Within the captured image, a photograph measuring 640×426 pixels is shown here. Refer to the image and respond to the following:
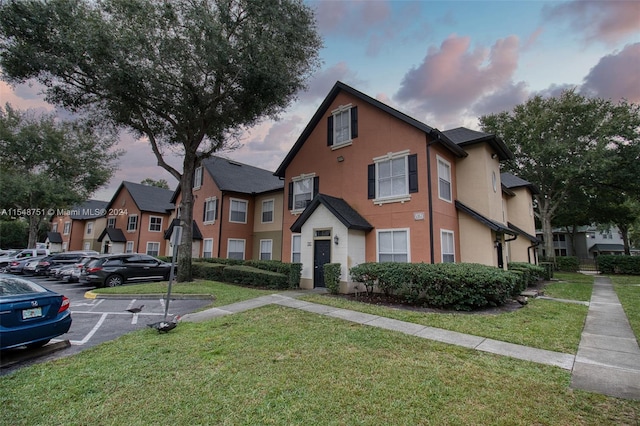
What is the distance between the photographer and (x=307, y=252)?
47.0 ft

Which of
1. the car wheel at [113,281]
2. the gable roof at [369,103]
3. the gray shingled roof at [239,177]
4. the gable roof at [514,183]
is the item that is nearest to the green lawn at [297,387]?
the gable roof at [369,103]

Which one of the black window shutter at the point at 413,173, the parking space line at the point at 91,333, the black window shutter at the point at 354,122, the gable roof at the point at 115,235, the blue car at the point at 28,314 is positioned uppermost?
the black window shutter at the point at 354,122

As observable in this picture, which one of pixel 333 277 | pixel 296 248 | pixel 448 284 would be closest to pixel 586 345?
pixel 448 284

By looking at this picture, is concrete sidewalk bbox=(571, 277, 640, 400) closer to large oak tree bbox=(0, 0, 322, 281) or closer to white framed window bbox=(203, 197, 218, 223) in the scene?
large oak tree bbox=(0, 0, 322, 281)

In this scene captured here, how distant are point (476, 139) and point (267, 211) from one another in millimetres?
14777

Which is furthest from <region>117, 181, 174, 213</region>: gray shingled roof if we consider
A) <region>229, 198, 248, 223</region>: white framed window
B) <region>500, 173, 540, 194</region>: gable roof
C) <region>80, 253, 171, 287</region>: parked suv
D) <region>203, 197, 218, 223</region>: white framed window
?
<region>500, 173, 540, 194</region>: gable roof

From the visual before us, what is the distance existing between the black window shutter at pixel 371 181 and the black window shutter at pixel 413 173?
1.74 meters

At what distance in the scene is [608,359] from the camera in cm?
524

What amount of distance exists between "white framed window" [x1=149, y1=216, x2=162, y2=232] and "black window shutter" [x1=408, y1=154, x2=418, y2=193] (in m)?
27.6

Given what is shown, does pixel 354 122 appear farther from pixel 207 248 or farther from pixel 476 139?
pixel 207 248

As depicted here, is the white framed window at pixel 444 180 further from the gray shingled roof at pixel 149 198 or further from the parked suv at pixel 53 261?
the gray shingled roof at pixel 149 198

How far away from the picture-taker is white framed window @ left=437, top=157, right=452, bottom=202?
1318 centimetres

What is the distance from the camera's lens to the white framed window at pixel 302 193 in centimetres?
1652

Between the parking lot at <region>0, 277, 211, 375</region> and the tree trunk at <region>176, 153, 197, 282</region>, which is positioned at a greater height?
the tree trunk at <region>176, 153, 197, 282</region>
